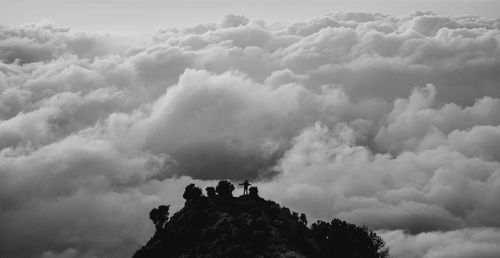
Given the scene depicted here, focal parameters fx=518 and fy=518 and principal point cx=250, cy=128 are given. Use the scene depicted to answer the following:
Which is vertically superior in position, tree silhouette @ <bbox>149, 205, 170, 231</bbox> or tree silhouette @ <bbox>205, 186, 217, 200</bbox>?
tree silhouette @ <bbox>205, 186, 217, 200</bbox>

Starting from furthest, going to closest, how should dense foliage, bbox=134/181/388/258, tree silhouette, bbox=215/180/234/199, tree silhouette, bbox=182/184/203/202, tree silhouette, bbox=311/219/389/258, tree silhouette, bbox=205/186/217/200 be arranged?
tree silhouette, bbox=205/186/217/200 → tree silhouette, bbox=182/184/203/202 → tree silhouette, bbox=215/180/234/199 → tree silhouette, bbox=311/219/389/258 → dense foliage, bbox=134/181/388/258

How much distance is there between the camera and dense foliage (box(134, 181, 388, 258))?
371ft

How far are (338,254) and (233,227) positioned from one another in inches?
1101

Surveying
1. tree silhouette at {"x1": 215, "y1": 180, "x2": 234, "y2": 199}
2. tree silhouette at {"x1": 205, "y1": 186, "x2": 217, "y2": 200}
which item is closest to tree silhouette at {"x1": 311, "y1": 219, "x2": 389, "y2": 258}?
tree silhouette at {"x1": 215, "y1": 180, "x2": 234, "y2": 199}

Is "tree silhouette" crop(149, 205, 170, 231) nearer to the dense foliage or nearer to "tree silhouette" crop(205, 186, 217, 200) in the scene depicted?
the dense foliage

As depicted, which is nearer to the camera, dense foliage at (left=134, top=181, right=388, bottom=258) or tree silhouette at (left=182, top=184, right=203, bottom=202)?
dense foliage at (left=134, top=181, right=388, bottom=258)

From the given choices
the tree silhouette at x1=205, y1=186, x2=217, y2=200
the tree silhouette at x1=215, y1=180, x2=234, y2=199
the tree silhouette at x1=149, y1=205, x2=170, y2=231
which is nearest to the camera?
the tree silhouette at x1=215, y1=180, x2=234, y2=199

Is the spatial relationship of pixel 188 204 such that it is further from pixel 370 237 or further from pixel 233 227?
pixel 370 237

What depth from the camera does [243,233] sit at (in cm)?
11575

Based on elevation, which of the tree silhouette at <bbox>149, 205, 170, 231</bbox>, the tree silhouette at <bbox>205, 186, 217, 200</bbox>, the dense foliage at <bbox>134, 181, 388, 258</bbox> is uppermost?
the tree silhouette at <bbox>205, 186, 217, 200</bbox>

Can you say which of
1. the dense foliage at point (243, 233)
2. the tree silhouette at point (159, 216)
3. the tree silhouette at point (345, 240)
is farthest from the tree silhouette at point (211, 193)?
the tree silhouette at point (345, 240)

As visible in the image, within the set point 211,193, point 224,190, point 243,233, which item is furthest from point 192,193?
point 243,233

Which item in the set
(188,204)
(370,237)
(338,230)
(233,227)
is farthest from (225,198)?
(370,237)

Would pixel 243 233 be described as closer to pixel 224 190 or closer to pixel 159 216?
pixel 224 190
